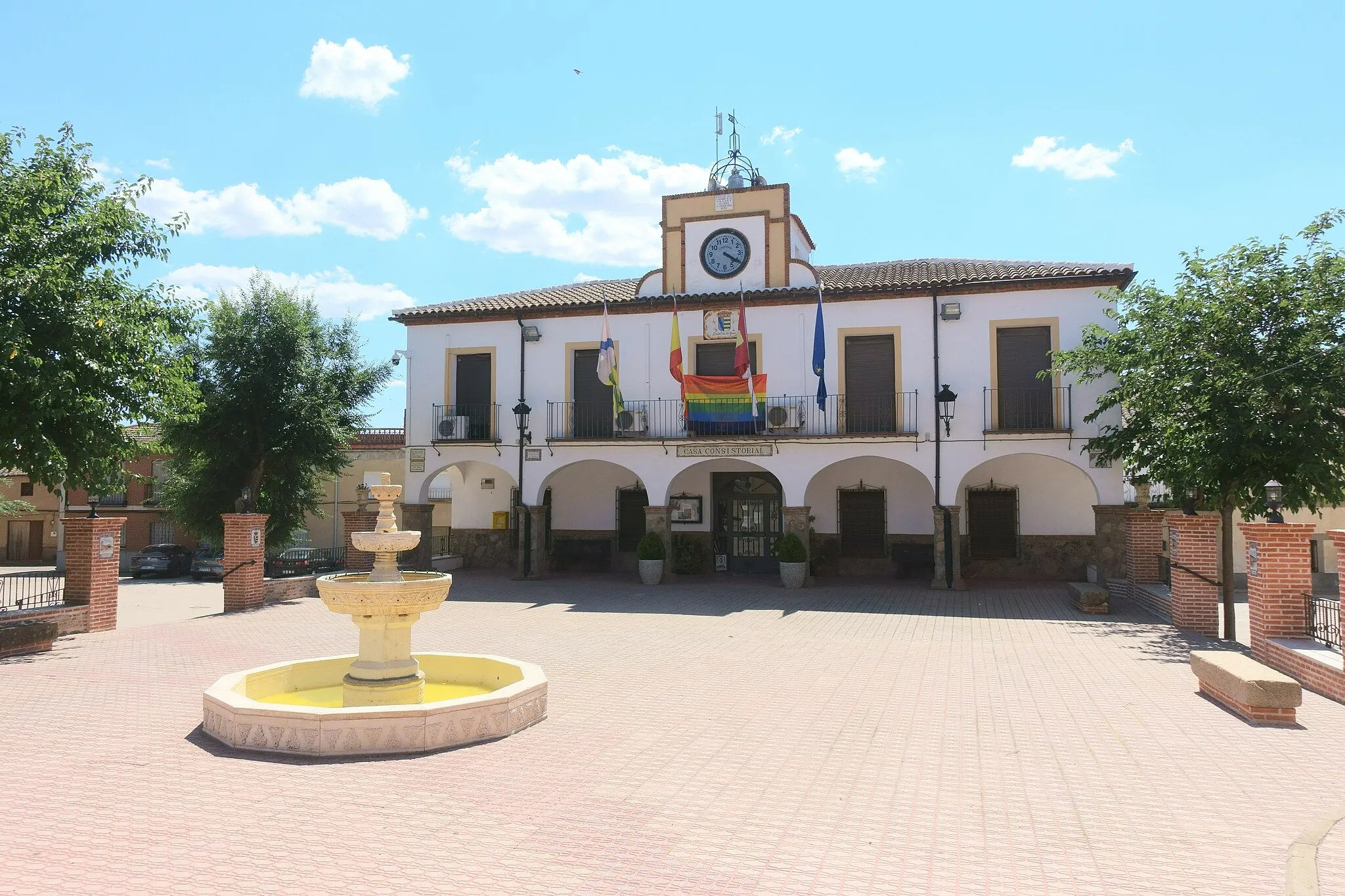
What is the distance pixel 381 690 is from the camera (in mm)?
7797

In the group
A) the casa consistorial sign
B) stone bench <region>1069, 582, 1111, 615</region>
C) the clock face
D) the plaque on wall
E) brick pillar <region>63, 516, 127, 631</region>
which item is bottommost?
stone bench <region>1069, 582, 1111, 615</region>

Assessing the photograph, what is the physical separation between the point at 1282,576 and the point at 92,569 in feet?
55.0

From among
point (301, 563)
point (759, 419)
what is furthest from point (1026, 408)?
point (301, 563)

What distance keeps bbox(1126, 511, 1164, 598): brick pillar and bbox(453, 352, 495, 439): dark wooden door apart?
14.3 meters

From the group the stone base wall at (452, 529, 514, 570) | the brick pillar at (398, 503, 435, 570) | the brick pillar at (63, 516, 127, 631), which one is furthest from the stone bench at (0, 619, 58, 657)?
the stone base wall at (452, 529, 514, 570)

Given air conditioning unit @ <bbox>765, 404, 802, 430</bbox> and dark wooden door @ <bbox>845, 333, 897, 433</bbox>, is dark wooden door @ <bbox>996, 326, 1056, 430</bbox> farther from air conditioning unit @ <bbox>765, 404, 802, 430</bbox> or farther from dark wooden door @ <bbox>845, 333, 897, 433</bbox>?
air conditioning unit @ <bbox>765, 404, 802, 430</bbox>

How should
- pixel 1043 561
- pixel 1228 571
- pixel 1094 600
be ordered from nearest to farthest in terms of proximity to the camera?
pixel 1228 571, pixel 1094 600, pixel 1043 561

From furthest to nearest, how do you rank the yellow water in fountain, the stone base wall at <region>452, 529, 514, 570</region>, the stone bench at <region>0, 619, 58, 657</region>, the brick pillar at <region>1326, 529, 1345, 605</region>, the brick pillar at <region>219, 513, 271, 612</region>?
the stone base wall at <region>452, 529, 514, 570</region>
the brick pillar at <region>219, 513, 271, 612</region>
the stone bench at <region>0, 619, 58, 657</region>
the yellow water in fountain
the brick pillar at <region>1326, 529, 1345, 605</region>

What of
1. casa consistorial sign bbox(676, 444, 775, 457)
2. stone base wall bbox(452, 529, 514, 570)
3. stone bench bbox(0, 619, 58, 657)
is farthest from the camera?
stone base wall bbox(452, 529, 514, 570)

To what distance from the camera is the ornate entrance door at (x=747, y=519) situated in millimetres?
21750

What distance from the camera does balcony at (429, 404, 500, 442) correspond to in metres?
21.2

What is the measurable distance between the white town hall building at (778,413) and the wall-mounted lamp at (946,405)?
0.11 meters

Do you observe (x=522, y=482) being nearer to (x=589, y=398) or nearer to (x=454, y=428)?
(x=454, y=428)

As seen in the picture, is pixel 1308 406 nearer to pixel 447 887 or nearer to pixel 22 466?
pixel 447 887
